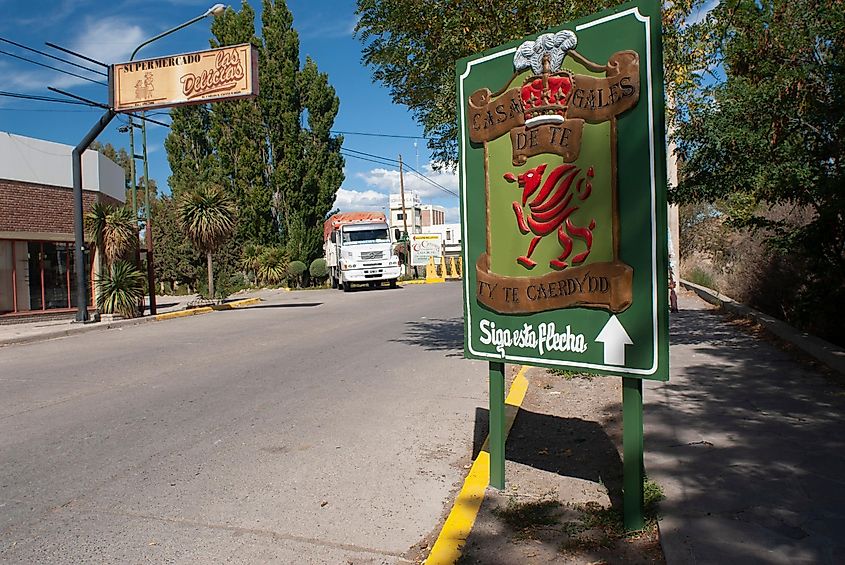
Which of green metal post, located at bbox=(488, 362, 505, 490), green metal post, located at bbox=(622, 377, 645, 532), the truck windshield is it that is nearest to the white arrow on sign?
green metal post, located at bbox=(622, 377, 645, 532)

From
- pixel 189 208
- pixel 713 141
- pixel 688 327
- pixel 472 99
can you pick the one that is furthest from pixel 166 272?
pixel 472 99

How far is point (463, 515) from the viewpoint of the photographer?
4602 mm

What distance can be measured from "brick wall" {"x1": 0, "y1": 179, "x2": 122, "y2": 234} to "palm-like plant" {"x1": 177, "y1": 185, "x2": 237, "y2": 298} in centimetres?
328

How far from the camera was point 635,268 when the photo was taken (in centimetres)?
419

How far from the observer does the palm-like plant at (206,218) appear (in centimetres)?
2589

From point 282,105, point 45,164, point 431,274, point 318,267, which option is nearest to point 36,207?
point 45,164

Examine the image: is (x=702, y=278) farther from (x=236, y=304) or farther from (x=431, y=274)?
(x=431, y=274)

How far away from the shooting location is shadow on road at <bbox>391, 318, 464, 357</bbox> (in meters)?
12.8

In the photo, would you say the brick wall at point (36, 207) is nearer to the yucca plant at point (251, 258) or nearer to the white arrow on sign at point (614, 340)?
the yucca plant at point (251, 258)

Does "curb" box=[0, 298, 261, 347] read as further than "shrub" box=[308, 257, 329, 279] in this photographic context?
No

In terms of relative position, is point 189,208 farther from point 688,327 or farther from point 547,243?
point 547,243

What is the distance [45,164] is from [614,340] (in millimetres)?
22178

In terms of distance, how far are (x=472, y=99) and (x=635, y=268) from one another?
174 cm

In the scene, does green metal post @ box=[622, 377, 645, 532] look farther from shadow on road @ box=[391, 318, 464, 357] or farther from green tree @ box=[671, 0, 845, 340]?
shadow on road @ box=[391, 318, 464, 357]
